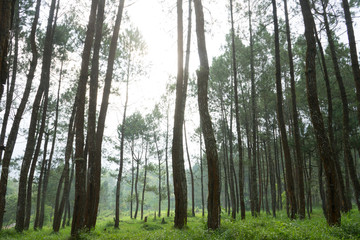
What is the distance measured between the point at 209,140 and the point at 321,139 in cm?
368

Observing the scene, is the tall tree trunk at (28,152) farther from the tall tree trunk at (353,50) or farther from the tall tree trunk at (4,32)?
the tall tree trunk at (353,50)

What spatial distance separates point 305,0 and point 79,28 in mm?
13283

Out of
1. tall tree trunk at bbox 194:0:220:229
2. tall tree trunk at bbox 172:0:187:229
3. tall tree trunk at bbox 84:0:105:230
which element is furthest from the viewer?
tall tree trunk at bbox 172:0:187:229

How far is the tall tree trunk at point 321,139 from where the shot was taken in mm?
6578

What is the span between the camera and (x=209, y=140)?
6.35m

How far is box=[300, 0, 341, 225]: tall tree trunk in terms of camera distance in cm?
658

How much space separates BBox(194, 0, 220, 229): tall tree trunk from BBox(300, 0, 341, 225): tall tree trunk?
11.4ft

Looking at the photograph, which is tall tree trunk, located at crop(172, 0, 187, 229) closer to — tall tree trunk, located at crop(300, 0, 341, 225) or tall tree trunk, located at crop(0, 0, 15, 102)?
tall tree trunk, located at crop(300, 0, 341, 225)

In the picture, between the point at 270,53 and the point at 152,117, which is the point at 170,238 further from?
the point at 152,117

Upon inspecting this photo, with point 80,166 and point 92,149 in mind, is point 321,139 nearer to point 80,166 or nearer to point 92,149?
point 80,166

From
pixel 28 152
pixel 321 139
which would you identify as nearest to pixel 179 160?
pixel 321 139

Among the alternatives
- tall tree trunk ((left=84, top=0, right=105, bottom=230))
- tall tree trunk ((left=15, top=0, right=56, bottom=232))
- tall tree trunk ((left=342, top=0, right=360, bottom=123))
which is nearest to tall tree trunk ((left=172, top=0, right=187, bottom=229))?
tall tree trunk ((left=84, top=0, right=105, bottom=230))

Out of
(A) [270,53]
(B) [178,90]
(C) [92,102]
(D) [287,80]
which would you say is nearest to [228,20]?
(A) [270,53]

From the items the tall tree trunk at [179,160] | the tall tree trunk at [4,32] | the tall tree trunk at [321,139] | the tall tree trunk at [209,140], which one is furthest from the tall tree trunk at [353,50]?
the tall tree trunk at [4,32]
